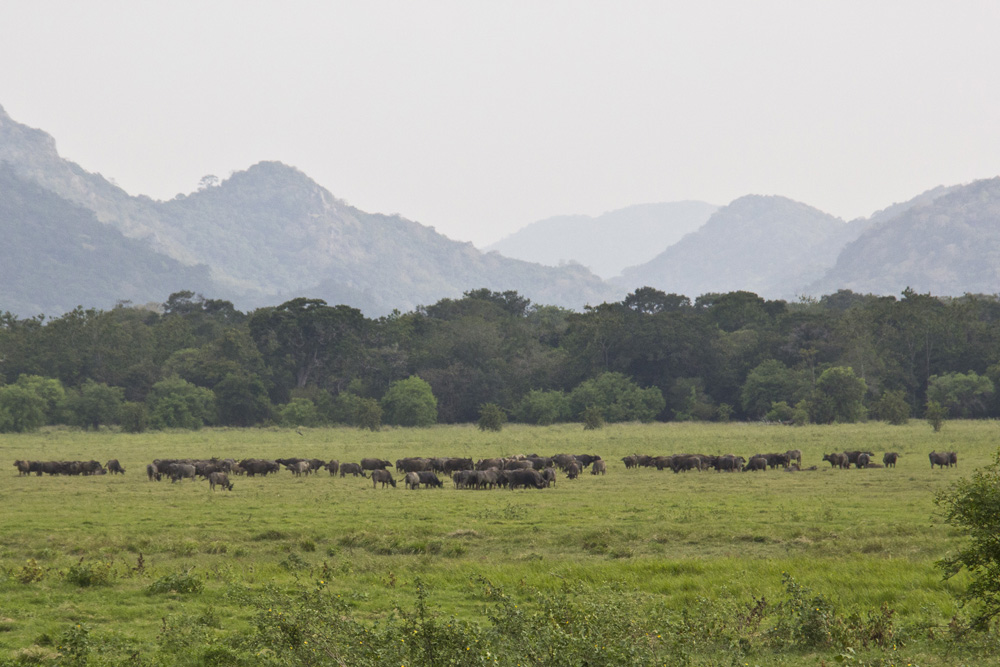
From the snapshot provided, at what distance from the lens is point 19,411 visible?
61875mm

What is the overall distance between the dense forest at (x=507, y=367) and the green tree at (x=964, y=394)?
12 cm

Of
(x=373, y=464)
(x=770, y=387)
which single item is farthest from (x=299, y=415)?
(x=770, y=387)

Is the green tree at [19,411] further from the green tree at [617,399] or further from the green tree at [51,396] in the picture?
the green tree at [617,399]

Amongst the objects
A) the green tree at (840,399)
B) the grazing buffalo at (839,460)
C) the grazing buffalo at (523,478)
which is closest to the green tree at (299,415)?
the grazing buffalo at (523,478)

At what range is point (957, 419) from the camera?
65.7m

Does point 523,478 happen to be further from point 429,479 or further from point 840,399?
point 840,399

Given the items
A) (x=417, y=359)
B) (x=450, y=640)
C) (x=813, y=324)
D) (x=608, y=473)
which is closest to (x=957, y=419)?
(x=813, y=324)

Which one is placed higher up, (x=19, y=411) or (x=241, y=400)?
(x=241, y=400)

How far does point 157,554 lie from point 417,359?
66.2 metres

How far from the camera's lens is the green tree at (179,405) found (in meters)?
65.9

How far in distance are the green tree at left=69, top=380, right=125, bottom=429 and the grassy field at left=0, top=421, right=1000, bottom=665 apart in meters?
34.1

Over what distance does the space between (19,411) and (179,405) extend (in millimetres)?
11610

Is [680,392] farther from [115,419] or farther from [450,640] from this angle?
[450,640]

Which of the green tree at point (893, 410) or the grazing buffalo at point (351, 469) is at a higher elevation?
the green tree at point (893, 410)
